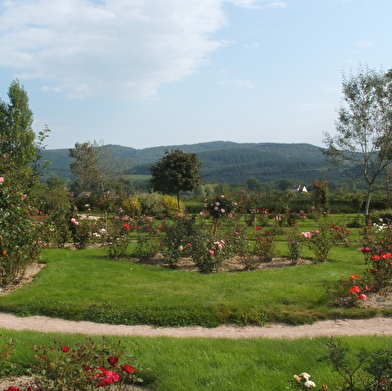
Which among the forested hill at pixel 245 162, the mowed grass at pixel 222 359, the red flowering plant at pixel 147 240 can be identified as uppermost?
the forested hill at pixel 245 162

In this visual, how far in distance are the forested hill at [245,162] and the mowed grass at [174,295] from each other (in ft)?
161

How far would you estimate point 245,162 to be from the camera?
110188 mm

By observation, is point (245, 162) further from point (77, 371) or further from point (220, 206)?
point (77, 371)

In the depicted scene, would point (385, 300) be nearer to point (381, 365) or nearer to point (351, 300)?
point (351, 300)

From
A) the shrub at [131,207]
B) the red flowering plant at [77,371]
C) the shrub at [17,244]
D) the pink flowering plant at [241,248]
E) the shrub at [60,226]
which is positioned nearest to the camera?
the red flowering plant at [77,371]

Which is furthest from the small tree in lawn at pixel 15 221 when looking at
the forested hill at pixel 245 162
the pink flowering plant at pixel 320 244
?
the forested hill at pixel 245 162

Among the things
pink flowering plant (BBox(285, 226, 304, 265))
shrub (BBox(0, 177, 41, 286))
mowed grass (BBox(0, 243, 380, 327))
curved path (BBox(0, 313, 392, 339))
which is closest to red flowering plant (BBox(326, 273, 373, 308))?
mowed grass (BBox(0, 243, 380, 327))

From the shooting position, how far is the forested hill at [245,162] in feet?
262

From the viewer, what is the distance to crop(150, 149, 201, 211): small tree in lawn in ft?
67.8

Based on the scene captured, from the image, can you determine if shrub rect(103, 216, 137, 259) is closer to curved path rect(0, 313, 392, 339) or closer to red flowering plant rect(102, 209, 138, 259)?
red flowering plant rect(102, 209, 138, 259)

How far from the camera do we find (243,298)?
6.38 m

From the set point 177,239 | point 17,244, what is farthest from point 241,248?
point 17,244

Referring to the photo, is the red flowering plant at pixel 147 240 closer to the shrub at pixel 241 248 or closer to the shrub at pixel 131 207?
the shrub at pixel 241 248

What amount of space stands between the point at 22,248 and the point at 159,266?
9.56ft
